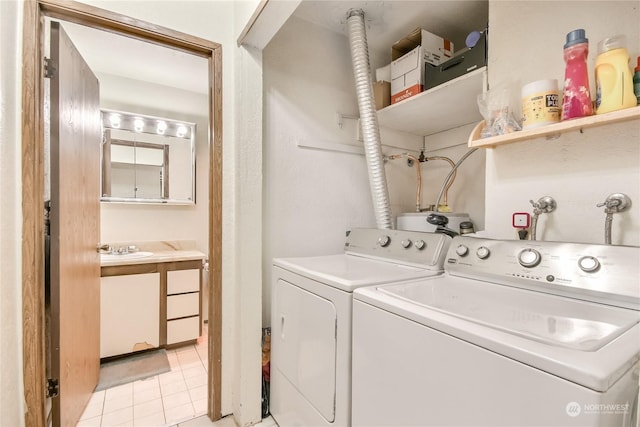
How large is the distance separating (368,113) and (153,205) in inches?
91.4

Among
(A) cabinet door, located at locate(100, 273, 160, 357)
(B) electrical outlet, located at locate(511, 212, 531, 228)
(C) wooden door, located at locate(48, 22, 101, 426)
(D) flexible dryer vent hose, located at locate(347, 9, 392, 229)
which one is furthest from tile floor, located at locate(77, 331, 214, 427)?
(B) electrical outlet, located at locate(511, 212, 531, 228)

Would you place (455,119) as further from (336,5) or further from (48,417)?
(48,417)

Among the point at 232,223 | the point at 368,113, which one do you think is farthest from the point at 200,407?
the point at 368,113

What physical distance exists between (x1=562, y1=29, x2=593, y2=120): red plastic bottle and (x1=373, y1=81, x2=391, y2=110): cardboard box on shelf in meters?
1.07

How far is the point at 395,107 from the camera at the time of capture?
1.81 meters

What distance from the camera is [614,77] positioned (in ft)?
2.85

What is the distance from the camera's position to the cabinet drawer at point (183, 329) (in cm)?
246

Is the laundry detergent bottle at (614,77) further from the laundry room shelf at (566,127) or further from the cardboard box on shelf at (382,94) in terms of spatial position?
the cardboard box on shelf at (382,94)

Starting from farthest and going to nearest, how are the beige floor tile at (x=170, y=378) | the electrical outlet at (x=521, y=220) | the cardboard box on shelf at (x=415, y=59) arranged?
the beige floor tile at (x=170, y=378), the cardboard box on shelf at (x=415, y=59), the electrical outlet at (x=521, y=220)

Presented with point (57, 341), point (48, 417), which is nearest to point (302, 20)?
point (57, 341)

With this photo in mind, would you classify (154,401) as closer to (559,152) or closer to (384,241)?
(384,241)

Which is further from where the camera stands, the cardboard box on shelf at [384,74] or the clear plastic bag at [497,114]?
the cardboard box on shelf at [384,74]
